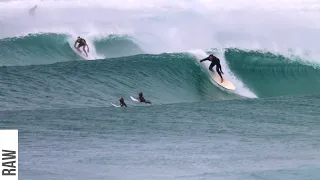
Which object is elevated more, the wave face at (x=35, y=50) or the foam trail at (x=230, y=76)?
the wave face at (x=35, y=50)

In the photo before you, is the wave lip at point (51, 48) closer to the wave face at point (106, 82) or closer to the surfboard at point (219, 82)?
the wave face at point (106, 82)

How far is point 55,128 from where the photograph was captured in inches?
650

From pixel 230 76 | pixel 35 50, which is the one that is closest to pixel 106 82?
pixel 230 76

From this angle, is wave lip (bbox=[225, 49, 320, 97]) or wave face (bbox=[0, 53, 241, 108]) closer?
wave face (bbox=[0, 53, 241, 108])

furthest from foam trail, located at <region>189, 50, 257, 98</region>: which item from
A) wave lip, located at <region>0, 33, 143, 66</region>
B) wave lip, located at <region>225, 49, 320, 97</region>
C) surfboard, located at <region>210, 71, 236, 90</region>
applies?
wave lip, located at <region>0, 33, 143, 66</region>

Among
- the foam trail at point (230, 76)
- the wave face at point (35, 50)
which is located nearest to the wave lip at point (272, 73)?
the foam trail at point (230, 76)

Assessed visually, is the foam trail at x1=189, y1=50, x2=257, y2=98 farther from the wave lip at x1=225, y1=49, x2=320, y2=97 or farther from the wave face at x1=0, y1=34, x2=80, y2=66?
the wave face at x1=0, y1=34, x2=80, y2=66

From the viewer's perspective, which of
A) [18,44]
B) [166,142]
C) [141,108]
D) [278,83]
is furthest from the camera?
[18,44]

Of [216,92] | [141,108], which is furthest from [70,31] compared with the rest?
[141,108]

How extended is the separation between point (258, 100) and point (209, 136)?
8.91 m

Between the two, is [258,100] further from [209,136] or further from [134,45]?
[134,45]

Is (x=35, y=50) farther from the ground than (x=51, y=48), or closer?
closer

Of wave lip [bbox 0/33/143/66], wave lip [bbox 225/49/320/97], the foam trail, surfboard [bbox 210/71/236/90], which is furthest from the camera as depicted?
wave lip [bbox 0/33/143/66]

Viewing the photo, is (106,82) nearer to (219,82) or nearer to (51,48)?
(219,82)
